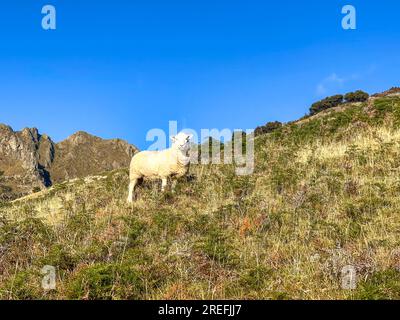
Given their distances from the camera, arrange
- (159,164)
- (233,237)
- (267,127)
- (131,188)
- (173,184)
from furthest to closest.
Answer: (267,127)
(131,188)
(159,164)
(173,184)
(233,237)

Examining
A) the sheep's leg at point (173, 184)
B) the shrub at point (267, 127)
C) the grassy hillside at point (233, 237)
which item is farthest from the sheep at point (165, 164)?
the shrub at point (267, 127)

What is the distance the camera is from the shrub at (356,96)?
1359 inches

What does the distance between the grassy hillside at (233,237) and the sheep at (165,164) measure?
1.78ft

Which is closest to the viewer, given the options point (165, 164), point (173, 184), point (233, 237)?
point (233, 237)

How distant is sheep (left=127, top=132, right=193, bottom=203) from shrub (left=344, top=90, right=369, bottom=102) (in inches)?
882

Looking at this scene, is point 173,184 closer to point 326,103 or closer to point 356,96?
point 356,96

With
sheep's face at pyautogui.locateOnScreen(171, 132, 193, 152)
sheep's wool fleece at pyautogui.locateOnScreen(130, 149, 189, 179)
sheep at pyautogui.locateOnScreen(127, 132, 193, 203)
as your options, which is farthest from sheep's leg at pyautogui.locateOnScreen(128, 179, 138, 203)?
sheep's face at pyautogui.locateOnScreen(171, 132, 193, 152)

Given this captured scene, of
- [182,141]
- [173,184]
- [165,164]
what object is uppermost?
[182,141]

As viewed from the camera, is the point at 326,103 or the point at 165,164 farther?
the point at 326,103

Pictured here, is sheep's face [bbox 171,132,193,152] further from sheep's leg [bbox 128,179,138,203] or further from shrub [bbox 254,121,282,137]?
shrub [bbox 254,121,282,137]

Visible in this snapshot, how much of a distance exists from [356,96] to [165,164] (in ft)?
76.0

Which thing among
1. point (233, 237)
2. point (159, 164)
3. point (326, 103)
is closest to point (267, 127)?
point (326, 103)

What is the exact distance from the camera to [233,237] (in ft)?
32.7

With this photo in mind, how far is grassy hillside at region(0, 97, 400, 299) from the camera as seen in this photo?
721cm
